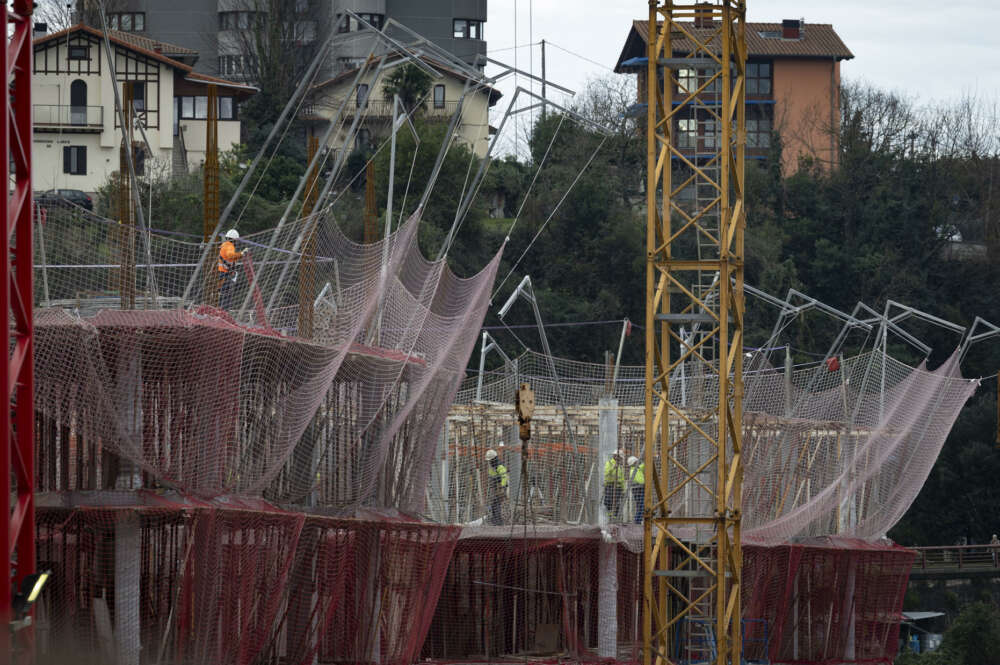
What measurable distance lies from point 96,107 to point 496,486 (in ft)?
119

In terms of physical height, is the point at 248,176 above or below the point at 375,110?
below

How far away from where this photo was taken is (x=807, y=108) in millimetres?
85938

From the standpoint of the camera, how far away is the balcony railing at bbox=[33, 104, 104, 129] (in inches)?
2594

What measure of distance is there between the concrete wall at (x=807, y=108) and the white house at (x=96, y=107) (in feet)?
92.0

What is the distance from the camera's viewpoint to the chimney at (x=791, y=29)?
8925 cm

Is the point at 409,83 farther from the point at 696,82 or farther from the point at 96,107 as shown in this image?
the point at 696,82

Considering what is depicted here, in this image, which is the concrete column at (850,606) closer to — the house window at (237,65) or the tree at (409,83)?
the tree at (409,83)

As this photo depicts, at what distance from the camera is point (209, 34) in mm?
81188

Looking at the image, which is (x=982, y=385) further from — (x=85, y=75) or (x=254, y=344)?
(x=254, y=344)

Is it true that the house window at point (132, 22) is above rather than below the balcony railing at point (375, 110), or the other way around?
above

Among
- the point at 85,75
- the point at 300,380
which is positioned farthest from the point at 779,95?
the point at 300,380

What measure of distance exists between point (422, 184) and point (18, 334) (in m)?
49.4

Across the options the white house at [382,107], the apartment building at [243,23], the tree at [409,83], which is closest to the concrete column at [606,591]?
the white house at [382,107]

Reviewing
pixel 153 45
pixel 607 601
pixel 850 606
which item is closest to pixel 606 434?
pixel 607 601
